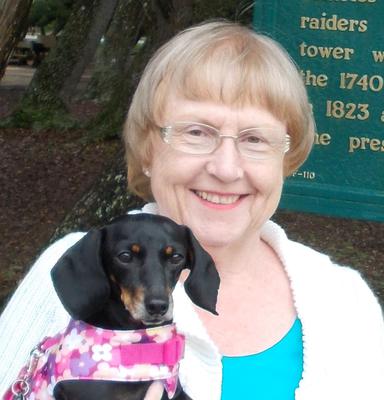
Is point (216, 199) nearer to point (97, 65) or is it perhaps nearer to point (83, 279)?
point (83, 279)

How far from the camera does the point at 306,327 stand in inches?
107

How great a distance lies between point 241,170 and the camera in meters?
2.60

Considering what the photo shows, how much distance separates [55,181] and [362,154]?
6713 millimetres

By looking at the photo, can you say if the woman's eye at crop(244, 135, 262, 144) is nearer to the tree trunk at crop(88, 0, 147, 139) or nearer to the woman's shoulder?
the woman's shoulder

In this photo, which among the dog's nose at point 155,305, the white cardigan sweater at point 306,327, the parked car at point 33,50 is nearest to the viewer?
the dog's nose at point 155,305

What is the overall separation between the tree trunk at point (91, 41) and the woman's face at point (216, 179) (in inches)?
510

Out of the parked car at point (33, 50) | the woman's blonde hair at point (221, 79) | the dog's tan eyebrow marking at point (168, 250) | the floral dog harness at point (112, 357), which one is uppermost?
the woman's blonde hair at point (221, 79)

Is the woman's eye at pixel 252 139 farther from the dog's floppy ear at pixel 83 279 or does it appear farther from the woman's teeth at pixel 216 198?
the dog's floppy ear at pixel 83 279

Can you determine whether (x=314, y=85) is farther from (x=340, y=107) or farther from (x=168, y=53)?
(x=168, y=53)

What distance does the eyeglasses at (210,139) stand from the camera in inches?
102

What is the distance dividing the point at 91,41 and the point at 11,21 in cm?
1168

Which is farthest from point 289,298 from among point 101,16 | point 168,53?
point 101,16

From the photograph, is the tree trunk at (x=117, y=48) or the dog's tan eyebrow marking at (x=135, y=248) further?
the tree trunk at (x=117, y=48)

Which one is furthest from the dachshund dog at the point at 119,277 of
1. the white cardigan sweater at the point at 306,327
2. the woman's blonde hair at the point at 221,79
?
the woman's blonde hair at the point at 221,79
